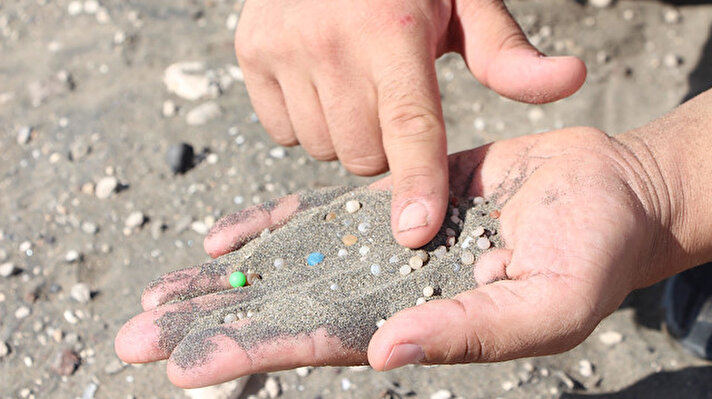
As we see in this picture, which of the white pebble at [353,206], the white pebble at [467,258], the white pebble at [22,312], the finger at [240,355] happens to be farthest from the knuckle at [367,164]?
the white pebble at [22,312]

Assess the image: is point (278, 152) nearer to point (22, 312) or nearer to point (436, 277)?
point (22, 312)

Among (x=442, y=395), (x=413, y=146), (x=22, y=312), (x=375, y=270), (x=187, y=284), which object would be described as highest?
(x=413, y=146)

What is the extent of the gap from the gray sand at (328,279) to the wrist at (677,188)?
0.53 metres

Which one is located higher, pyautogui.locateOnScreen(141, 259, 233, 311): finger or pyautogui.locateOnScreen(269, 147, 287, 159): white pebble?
pyautogui.locateOnScreen(141, 259, 233, 311): finger

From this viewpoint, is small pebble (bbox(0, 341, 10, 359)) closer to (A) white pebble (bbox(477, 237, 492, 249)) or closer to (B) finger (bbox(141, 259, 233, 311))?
(B) finger (bbox(141, 259, 233, 311))

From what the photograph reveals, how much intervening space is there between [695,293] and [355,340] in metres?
1.87

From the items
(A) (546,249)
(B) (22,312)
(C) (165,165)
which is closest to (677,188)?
(A) (546,249)

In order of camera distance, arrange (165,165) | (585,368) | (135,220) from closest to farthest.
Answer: (585,368), (135,220), (165,165)

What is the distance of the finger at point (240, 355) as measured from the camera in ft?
5.50

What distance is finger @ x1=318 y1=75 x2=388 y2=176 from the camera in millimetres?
2230

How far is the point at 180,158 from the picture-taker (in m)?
3.11

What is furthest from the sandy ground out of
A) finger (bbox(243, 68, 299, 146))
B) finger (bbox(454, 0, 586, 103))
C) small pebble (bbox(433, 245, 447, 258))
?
finger (bbox(454, 0, 586, 103))

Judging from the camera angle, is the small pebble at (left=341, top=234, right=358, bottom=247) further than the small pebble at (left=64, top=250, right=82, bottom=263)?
No

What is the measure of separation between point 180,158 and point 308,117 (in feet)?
3.31
